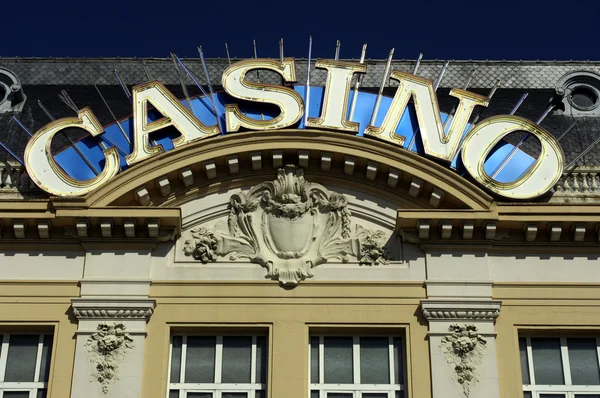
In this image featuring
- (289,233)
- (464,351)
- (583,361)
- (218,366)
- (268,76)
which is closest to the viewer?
(464,351)

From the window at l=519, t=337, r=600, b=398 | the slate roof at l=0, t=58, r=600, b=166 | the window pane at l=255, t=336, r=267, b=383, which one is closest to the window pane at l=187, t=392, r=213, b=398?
the window pane at l=255, t=336, r=267, b=383

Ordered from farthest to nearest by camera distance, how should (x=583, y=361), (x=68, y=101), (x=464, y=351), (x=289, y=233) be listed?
(x=68, y=101) < (x=289, y=233) < (x=583, y=361) < (x=464, y=351)

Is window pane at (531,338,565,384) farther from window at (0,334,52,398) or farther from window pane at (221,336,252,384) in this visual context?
window at (0,334,52,398)

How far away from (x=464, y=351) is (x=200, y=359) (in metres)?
5.10

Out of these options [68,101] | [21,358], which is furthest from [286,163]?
[68,101]

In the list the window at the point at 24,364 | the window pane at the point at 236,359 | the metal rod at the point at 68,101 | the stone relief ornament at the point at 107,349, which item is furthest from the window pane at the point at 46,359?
the metal rod at the point at 68,101

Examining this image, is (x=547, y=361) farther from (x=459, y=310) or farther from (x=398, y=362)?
(x=398, y=362)

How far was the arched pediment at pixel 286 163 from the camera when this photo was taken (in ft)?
76.1

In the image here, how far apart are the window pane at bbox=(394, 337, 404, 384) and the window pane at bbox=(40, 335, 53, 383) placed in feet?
22.0

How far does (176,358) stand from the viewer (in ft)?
73.1

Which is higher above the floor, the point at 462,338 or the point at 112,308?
the point at 112,308

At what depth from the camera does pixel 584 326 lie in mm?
22344

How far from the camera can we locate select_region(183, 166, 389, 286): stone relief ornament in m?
23.0

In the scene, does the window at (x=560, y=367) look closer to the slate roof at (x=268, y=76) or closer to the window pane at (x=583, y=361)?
the window pane at (x=583, y=361)
